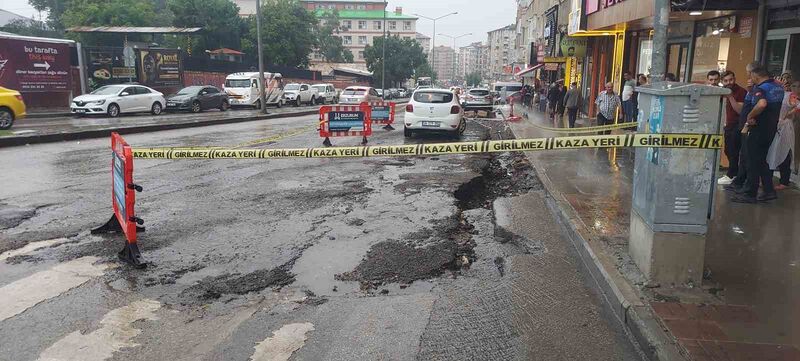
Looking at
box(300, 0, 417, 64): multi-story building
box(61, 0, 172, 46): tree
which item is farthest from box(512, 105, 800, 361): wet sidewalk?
box(300, 0, 417, 64): multi-story building

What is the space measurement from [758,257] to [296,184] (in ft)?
22.2

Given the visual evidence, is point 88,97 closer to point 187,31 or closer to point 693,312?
point 187,31

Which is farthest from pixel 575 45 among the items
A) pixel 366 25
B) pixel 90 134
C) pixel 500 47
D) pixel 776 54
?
pixel 500 47

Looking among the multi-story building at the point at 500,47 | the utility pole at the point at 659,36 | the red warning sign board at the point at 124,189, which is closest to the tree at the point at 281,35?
the red warning sign board at the point at 124,189

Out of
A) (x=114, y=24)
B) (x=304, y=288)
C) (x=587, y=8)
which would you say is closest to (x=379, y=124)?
(x=587, y=8)

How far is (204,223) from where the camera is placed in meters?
7.21

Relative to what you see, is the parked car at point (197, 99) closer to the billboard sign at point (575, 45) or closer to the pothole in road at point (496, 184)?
the billboard sign at point (575, 45)

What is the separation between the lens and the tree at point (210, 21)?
5312 cm

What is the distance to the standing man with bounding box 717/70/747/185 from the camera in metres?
8.63

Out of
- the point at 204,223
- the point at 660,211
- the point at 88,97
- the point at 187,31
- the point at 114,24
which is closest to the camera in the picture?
the point at 660,211

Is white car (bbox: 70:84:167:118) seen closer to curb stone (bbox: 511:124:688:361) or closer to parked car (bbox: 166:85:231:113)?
parked car (bbox: 166:85:231:113)

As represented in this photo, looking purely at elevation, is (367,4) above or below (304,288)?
above

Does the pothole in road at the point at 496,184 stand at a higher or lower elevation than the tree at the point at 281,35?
lower

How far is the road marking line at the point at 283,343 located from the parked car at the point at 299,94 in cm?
3693
